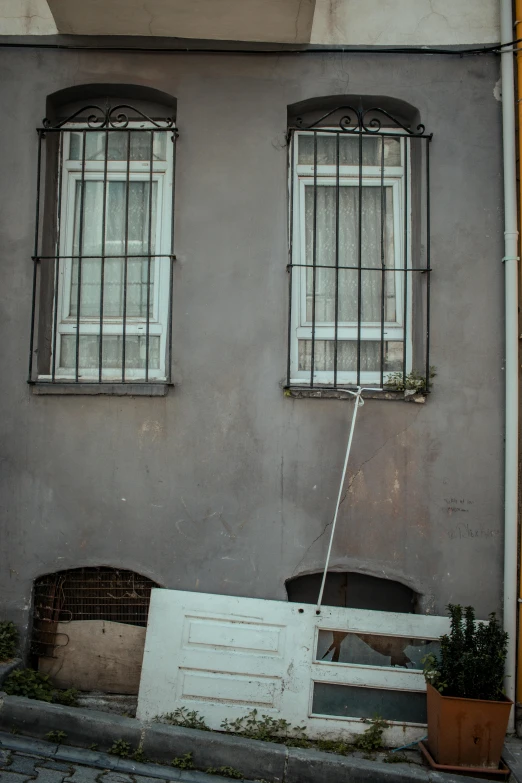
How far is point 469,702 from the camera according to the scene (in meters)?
4.25

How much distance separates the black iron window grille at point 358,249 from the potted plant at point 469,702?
6.07 ft

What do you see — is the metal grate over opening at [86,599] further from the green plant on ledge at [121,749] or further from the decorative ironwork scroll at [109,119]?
the decorative ironwork scroll at [109,119]

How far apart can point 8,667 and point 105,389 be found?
1.99 metres

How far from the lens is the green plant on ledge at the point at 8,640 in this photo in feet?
16.2

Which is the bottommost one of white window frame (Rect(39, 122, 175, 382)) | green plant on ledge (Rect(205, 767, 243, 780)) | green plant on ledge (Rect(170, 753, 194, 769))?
green plant on ledge (Rect(205, 767, 243, 780))

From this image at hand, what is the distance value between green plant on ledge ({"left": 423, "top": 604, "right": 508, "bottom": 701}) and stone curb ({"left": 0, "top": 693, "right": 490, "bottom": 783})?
19.3 inches

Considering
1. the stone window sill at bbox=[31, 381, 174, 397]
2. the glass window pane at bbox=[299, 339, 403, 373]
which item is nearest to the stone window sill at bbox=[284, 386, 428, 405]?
the glass window pane at bbox=[299, 339, 403, 373]

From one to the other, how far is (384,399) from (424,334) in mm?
566

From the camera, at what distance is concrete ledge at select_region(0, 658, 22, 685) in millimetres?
4762

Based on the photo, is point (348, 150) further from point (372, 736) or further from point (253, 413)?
point (372, 736)

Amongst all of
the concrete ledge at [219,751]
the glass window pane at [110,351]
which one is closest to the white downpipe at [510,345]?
the concrete ledge at [219,751]

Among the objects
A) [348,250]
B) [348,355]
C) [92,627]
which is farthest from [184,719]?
[348,250]

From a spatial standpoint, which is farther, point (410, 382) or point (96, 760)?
point (410, 382)

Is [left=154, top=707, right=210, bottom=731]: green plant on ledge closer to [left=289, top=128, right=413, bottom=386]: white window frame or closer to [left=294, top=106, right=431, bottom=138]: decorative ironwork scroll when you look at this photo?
[left=289, top=128, right=413, bottom=386]: white window frame
